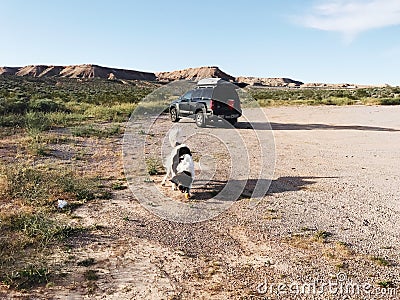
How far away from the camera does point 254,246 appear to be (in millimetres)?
5074

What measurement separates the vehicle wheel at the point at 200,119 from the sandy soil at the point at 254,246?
782cm

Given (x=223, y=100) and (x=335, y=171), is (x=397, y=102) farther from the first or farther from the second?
(x=335, y=171)

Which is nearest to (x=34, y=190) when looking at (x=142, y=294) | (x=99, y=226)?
(x=99, y=226)

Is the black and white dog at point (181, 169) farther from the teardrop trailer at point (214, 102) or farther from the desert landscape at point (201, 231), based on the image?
the teardrop trailer at point (214, 102)

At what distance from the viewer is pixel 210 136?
1437 centimetres

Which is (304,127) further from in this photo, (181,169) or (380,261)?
(380,261)

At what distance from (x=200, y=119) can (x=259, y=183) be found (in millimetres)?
8577

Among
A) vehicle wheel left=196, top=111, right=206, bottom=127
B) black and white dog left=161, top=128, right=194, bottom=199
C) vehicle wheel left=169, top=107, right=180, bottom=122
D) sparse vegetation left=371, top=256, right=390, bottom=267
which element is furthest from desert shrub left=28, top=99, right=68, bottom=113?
sparse vegetation left=371, top=256, right=390, bottom=267

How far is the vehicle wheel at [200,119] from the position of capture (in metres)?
16.1

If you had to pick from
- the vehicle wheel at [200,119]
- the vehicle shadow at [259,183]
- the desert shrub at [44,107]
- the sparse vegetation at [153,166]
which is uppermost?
the desert shrub at [44,107]

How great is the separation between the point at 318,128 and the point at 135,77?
127m

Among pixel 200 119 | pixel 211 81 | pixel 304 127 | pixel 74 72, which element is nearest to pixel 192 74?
pixel 74 72

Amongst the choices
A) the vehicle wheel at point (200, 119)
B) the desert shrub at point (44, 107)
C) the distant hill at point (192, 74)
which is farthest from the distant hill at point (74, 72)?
the vehicle wheel at point (200, 119)

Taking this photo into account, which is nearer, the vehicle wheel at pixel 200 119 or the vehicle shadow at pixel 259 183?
the vehicle shadow at pixel 259 183
